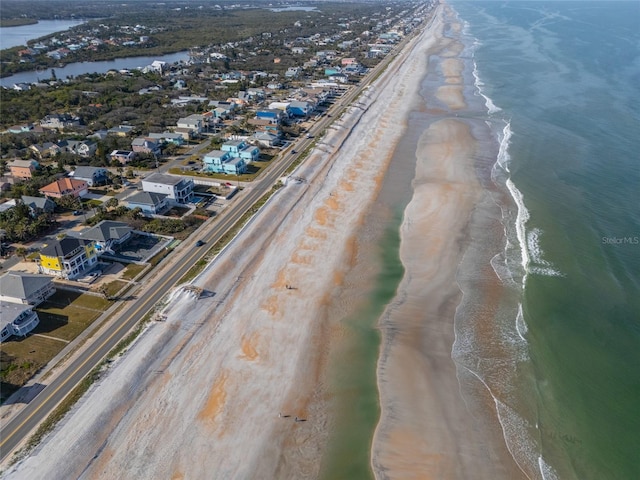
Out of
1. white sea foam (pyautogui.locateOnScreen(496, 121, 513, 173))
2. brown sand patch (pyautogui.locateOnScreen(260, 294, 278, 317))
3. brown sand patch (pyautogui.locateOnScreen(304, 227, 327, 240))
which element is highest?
white sea foam (pyautogui.locateOnScreen(496, 121, 513, 173))

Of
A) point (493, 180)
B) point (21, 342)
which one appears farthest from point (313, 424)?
point (493, 180)

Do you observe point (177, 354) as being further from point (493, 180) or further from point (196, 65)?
point (196, 65)

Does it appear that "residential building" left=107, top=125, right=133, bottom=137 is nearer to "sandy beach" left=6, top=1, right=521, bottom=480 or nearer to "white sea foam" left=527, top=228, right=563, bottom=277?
"sandy beach" left=6, top=1, right=521, bottom=480

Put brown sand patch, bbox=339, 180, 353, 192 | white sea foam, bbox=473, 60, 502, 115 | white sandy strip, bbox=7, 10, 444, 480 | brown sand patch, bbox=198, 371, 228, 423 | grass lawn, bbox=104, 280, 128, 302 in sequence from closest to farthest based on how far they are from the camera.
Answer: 1. white sandy strip, bbox=7, 10, 444, 480
2. brown sand patch, bbox=198, 371, 228, 423
3. grass lawn, bbox=104, 280, 128, 302
4. brown sand patch, bbox=339, 180, 353, 192
5. white sea foam, bbox=473, 60, 502, 115

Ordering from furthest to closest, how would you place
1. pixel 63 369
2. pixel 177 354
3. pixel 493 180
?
pixel 493 180
pixel 177 354
pixel 63 369

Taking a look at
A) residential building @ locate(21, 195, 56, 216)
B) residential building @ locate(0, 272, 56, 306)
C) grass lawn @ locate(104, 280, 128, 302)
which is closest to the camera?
residential building @ locate(0, 272, 56, 306)

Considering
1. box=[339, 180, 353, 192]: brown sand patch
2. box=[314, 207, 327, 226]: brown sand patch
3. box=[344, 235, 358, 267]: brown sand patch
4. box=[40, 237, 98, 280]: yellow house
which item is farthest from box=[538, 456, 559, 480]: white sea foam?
box=[40, 237, 98, 280]: yellow house

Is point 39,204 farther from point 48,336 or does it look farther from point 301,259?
point 301,259

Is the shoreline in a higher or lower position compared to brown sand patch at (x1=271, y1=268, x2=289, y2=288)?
lower
